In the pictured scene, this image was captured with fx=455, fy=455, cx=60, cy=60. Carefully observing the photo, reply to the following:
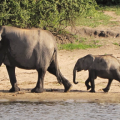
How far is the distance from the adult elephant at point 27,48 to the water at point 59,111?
1071 millimetres

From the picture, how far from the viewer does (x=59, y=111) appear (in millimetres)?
9648

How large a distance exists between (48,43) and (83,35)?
5882 millimetres

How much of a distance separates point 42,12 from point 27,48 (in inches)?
205

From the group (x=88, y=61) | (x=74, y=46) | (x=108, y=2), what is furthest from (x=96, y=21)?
(x=88, y=61)

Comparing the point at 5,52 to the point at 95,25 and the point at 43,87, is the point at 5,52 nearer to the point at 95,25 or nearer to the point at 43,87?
the point at 43,87

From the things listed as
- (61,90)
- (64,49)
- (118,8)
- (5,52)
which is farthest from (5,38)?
(118,8)

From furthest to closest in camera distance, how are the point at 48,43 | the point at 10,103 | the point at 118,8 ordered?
the point at 118,8 → the point at 48,43 → the point at 10,103

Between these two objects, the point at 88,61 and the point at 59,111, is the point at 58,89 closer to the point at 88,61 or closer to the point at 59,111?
the point at 88,61

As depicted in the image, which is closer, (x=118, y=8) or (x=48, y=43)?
(x=48, y=43)

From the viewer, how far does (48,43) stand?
428 inches

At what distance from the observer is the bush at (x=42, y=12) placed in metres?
15.2

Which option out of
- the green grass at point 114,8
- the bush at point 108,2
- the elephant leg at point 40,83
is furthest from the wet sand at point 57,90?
the bush at point 108,2

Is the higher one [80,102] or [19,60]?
[19,60]

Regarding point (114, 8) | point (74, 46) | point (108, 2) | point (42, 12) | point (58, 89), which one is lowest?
point (58, 89)
